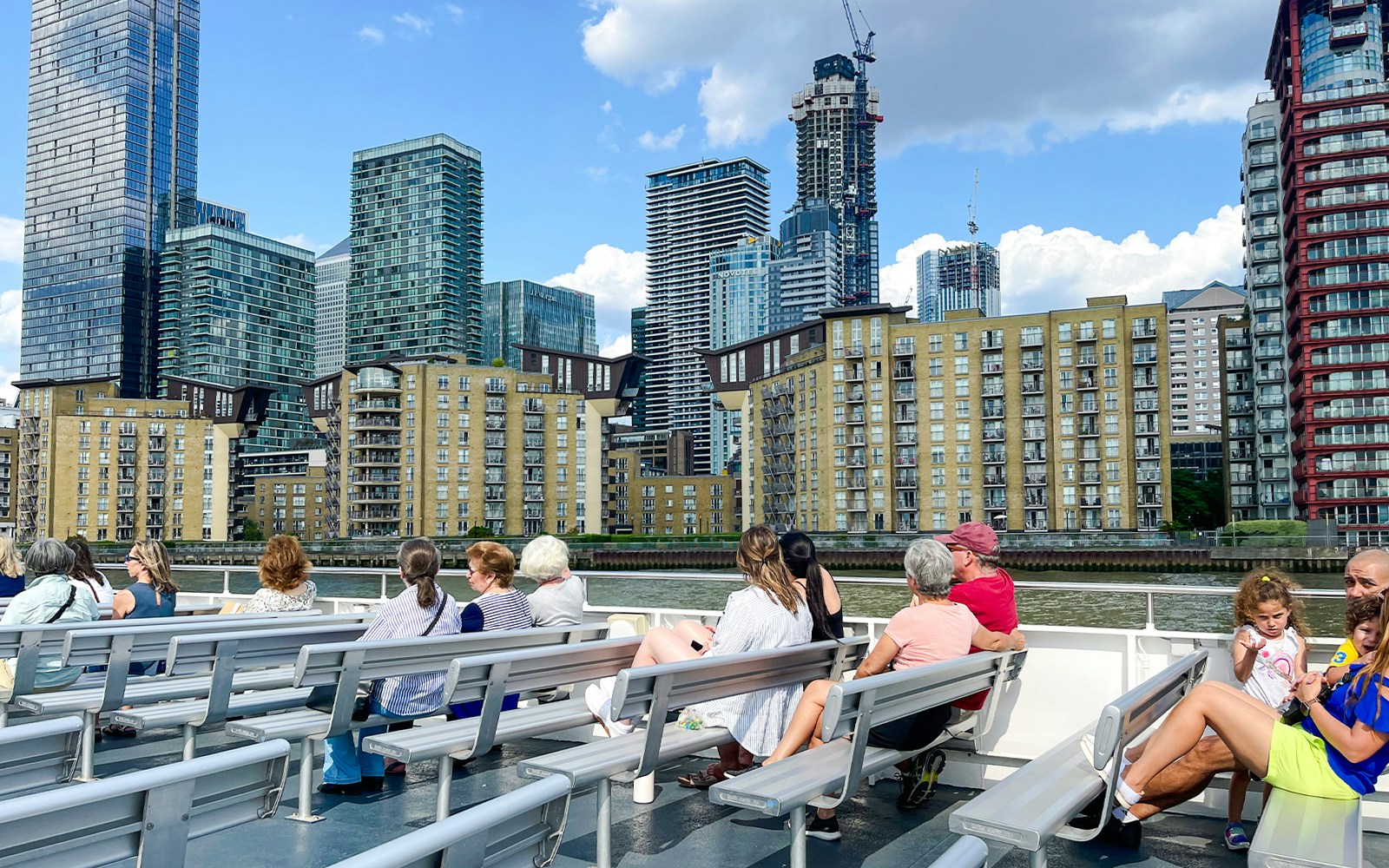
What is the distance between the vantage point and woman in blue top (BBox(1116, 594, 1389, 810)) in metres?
3.82

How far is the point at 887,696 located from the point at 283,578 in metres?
5.19

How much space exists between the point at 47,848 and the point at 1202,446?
565 feet

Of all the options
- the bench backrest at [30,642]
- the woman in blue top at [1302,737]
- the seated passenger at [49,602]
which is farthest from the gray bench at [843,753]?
the seated passenger at [49,602]

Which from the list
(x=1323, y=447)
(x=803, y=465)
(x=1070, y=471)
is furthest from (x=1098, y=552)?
(x=803, y=465)

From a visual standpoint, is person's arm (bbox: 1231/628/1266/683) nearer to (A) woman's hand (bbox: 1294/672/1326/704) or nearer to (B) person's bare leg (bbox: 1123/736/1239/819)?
(A) woman's hand (bbox: 1294/672/1326/704)

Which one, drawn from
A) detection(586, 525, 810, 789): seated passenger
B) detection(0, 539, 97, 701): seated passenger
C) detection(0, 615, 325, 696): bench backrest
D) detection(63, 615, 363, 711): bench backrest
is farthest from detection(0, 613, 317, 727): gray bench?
detection(586, 525, 810, 789): seated passenger

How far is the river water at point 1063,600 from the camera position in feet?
111

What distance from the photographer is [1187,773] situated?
14.7 ft

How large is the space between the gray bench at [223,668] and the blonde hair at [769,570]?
2.55 m

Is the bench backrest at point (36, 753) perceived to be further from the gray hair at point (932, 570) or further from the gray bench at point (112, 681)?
the gray hair at point (932, 570)

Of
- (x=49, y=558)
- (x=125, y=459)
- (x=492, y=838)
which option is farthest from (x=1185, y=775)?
(x=125, y=459)

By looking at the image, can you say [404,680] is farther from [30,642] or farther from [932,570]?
[932,570]

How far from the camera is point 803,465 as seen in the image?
95.6 metres

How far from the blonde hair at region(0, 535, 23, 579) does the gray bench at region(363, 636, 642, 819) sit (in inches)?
187
